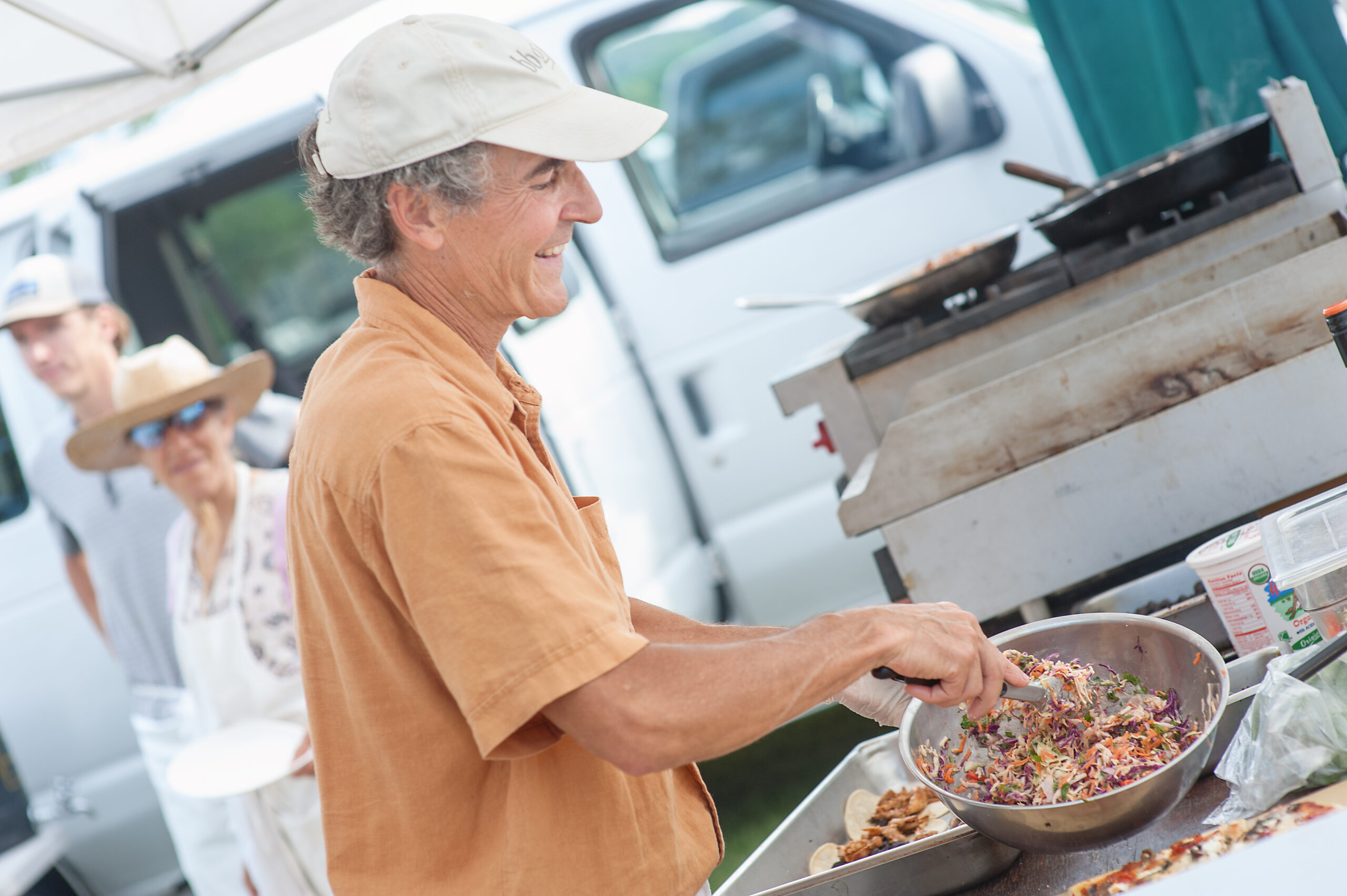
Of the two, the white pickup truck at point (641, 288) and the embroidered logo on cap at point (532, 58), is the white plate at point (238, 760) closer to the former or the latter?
the white pickup truck at point (641, 288)

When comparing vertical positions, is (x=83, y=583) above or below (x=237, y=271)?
below

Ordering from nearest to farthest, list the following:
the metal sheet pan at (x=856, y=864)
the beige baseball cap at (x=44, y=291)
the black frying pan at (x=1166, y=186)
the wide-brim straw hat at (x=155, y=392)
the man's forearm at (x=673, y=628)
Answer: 1. the metal sheet pan at (x=856, y=864)
2. the man's forearm at (x=673, y=628)
3. the black frying pan at (x=1166, y=186)
4. the wide-brim straw hat at (x=155, y=392)
5. the beige baseball cap at (x=44, y=291)

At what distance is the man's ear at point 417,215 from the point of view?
56.3 inches

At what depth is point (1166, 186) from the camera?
2.41m

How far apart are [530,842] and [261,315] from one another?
3442 millimetres

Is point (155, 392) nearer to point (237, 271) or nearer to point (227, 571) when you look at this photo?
point (227, 571)

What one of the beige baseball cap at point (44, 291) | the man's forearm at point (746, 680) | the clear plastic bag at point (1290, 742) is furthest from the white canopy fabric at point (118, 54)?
the clear plastic bag at point (1290, 742)

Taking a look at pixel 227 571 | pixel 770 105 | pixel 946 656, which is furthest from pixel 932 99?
pixel 946 656

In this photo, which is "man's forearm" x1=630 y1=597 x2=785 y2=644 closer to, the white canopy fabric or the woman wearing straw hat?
the woman wearing straw hat

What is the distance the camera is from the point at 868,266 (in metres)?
4.36

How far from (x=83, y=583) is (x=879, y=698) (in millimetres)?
3519

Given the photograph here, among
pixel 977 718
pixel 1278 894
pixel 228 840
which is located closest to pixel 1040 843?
pixel 977 718

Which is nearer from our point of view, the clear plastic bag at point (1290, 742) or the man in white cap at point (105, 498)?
the clear plastic bag at point (1290, 742)

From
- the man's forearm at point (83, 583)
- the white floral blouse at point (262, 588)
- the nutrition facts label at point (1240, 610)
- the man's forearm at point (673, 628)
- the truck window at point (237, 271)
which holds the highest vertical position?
the truck window at point (237, 271)
